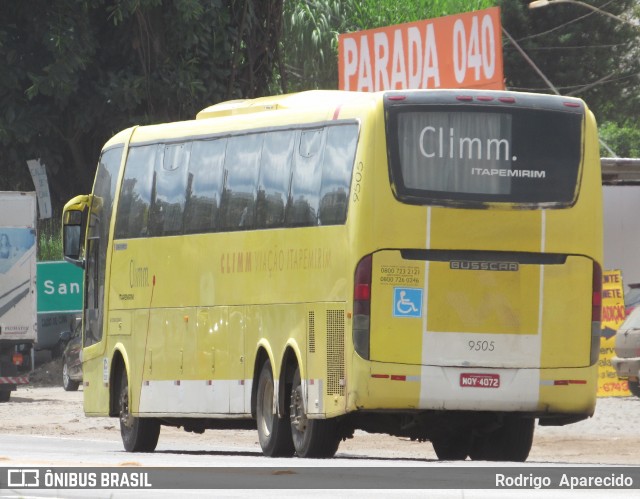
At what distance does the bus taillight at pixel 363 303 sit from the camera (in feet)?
54.5

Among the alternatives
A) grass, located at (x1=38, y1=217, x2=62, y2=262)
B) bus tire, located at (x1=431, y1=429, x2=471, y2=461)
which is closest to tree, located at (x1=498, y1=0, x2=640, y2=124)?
grass, located at (x1=38, y1=217, x2=62, y2=262)

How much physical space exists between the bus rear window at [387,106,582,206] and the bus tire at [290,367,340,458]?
89.0 inches

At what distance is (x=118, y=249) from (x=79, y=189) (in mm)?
22602

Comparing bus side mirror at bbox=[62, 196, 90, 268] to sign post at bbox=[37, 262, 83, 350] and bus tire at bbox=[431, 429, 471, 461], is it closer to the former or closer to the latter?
bus tire at bbox=[431, 429, 471, 461]

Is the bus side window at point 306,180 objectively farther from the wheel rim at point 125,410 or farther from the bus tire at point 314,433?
the wheel rim at point 125,410

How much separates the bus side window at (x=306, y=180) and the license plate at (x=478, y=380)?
207 cm

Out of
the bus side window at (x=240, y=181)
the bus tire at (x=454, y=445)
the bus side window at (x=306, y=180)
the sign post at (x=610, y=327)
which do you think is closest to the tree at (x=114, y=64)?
the sign post at (x=610, y=327)

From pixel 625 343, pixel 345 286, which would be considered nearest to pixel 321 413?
pixel 345 286

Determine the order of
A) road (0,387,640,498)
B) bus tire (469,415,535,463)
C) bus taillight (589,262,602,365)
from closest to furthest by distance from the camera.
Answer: road (0,387,640,498), bus taillight (589,262,602,365), bus tire (469,415,535,463)

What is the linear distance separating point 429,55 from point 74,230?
1271cm

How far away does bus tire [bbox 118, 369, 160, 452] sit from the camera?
21.4 meters

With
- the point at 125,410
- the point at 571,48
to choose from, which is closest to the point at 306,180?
the point at 125,410

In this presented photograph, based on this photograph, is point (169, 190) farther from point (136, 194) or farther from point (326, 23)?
point (326, 23)

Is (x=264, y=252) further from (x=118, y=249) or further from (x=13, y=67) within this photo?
(x=13, y=67)
